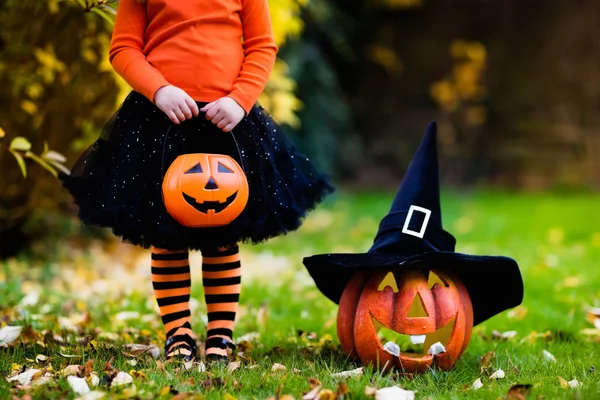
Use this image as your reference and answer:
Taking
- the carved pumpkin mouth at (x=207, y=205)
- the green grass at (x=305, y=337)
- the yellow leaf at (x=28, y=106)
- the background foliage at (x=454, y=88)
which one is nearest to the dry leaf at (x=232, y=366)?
the green grass at (x=305, y=337)

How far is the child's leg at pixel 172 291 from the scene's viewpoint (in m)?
2.25

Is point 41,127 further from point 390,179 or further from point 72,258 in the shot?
point 390,179

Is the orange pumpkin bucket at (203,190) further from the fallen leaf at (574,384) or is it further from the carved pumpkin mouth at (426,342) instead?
the fallen leaf at (574,384)

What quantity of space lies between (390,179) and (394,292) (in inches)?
297

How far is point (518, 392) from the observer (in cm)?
181

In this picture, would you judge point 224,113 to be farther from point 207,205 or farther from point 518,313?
point 518,313

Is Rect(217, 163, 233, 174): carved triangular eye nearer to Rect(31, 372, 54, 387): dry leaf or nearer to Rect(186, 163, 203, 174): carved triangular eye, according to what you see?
Rect(186, 163, 203, 174): carved triangular eye

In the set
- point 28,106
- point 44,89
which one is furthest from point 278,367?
point 44,89

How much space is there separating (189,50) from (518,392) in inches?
53.1

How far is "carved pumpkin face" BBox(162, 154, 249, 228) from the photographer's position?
1.96 meters

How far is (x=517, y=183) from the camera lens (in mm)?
8945

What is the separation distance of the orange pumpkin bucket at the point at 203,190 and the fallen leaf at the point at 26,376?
1.87 ft

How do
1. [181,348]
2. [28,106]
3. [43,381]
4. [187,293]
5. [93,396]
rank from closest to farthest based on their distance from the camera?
1. [93,396]
2. [43,381]
3. [181,348]
4. [187,293]
5. [28,106]

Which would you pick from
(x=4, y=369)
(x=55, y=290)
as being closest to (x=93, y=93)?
(x=55, y=290)
